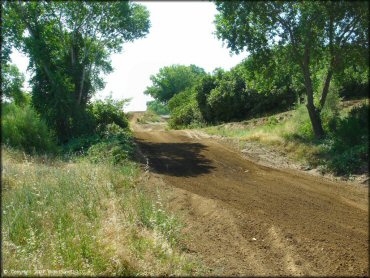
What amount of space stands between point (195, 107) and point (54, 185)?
84.3 feet

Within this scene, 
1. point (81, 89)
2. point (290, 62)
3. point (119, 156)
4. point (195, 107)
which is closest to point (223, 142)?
point (290, 62)

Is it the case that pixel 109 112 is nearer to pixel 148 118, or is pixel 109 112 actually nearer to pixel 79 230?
pixel 79 230

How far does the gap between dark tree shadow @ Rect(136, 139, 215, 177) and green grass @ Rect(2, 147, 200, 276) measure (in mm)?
3532

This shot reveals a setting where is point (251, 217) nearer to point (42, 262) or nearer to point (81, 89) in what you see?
point (42, 262)

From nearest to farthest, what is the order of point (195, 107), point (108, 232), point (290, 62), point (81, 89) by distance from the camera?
point (108, 232)
point (290, 62)
point (81, 89)
point (195, 107)

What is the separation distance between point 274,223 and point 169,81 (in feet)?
198

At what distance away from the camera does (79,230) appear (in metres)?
4.62

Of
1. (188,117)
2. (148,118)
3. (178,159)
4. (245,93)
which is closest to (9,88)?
(178,159)

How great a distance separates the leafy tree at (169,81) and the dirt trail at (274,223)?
183ft

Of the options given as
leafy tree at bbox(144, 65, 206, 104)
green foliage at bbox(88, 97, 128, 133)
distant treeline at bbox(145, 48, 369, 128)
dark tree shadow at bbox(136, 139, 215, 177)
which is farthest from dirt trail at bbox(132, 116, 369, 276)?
leafy tree at bbox(144, 65, 206, 104)

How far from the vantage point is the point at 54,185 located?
19.5 feet

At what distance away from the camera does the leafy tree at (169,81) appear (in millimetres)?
64000

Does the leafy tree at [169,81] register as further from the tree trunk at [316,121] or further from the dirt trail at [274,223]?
the dirt trail at [274,223]

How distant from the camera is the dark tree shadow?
397 inches
